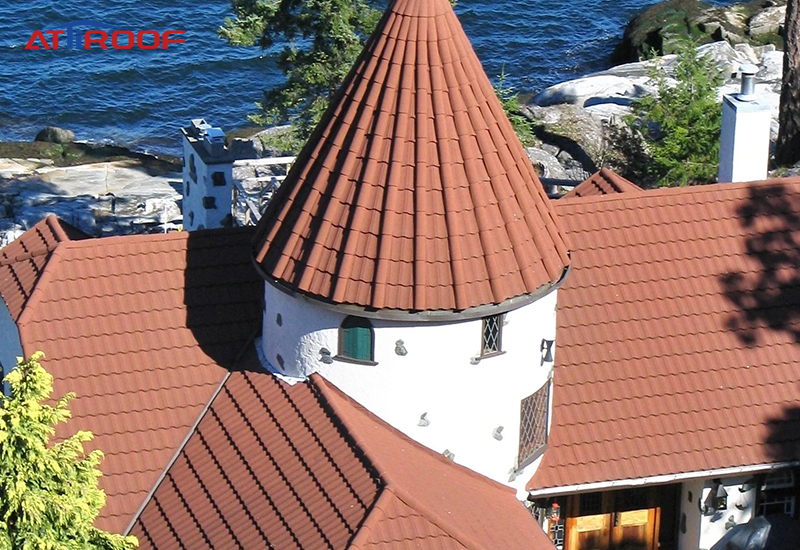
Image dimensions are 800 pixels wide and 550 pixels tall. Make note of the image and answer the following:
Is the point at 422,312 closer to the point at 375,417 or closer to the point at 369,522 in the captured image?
the point at 375,417

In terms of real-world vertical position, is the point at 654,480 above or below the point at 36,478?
below

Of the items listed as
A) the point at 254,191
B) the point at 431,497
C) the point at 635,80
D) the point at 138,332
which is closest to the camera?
the point at 431,497

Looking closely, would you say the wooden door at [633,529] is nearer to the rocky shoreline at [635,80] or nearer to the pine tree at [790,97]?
the rocky shoreline at [635,80]

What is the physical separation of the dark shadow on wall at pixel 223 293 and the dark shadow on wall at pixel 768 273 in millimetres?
5889

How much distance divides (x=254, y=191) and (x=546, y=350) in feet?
44.9

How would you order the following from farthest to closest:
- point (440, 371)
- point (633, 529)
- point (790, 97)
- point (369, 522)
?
point (790, 97) → point (633, 529) → point (440, 371) → point (369, 522)

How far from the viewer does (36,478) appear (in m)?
12.6

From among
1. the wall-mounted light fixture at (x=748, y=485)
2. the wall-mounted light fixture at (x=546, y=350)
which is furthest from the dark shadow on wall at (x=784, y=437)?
the wall-mounted light fixture at (x=546, y=350)

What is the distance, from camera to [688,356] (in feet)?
56.9

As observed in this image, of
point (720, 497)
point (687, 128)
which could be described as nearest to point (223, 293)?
point (720, 497)

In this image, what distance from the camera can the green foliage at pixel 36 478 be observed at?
12430 mm

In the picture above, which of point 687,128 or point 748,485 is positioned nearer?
point 748,485

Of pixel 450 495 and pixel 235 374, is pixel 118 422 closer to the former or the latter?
pixel 235 374

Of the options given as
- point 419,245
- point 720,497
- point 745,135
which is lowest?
point 720,497
